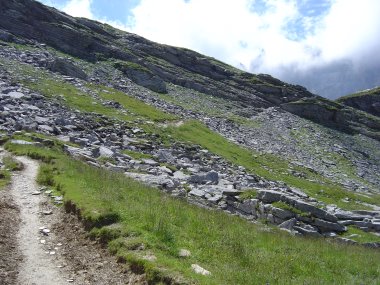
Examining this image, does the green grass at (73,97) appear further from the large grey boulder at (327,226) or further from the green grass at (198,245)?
the green grass at (198,245)

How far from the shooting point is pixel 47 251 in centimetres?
1356

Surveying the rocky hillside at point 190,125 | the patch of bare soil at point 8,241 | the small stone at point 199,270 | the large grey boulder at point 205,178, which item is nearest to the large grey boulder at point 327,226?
the rocky hillside at point 190,125

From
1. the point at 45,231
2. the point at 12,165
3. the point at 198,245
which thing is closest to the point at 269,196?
the point at 12,165

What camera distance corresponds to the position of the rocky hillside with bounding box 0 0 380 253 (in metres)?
33.0

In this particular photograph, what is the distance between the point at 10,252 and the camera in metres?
13.0

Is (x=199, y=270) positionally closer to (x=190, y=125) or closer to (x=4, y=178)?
(x=4, y=178)

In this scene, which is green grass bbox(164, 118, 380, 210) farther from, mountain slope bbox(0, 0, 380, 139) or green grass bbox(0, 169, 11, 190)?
mountain slope bbox(0, 0, 380, 139)

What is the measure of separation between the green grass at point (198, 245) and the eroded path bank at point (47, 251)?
23.0 inches

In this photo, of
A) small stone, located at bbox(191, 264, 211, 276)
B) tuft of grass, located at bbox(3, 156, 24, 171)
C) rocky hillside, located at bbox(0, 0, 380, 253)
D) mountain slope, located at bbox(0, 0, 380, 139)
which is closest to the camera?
small stone, located at bbox(191, 264, 211, 276)

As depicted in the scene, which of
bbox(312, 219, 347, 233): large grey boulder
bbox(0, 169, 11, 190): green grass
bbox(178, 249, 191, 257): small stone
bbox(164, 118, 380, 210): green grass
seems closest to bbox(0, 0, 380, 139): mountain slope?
bbox(164, 118, 380, 210): green grass

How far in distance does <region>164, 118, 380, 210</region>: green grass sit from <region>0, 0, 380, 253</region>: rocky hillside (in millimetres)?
349

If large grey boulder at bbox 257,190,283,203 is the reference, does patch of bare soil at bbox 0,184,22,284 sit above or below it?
below

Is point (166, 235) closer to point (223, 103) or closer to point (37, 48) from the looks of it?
point (37, 48)

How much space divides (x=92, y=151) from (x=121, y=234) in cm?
2298
